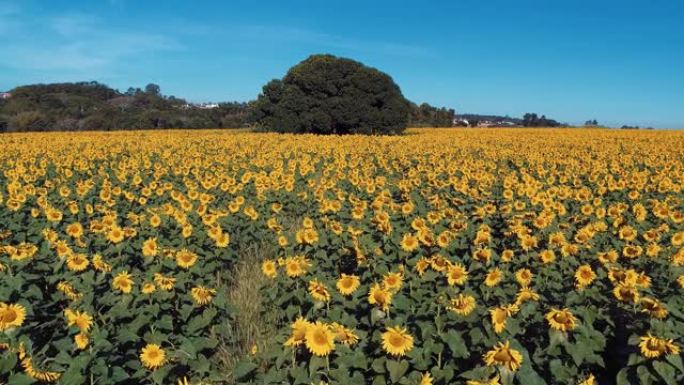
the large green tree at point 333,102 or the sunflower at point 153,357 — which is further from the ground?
the large green tree at point 333,102

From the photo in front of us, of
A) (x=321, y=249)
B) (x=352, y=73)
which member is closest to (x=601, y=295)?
(x=321, y=249)

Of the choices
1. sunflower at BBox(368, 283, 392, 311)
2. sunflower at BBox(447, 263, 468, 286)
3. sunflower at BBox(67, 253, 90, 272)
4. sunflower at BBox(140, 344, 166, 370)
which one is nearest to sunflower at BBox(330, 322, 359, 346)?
sunflower at BBox(368, 283, 392, 311)

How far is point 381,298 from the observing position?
4023mm

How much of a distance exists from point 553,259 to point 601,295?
31.7 inches

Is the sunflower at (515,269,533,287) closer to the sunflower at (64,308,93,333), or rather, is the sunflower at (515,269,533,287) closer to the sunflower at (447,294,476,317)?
the sunflower at (447,294,476,317)

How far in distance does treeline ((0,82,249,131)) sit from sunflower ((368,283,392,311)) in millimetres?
46186

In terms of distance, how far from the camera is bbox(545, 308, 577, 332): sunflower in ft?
11.9

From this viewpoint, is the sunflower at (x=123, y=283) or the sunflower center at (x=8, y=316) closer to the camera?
the sunflower center at (x=8, y=316)

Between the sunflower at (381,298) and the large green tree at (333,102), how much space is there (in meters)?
31.4

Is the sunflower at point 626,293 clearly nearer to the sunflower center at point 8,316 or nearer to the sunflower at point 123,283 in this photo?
the sunflower at point 123,283

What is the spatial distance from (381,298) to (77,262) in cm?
310

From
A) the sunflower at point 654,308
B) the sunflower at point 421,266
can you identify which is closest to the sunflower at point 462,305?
the sunflower at point 421,266

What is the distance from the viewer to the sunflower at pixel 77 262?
5.07 metres

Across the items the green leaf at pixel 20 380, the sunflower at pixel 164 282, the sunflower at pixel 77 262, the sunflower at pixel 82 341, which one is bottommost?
the sunflower at pixel 82 341
